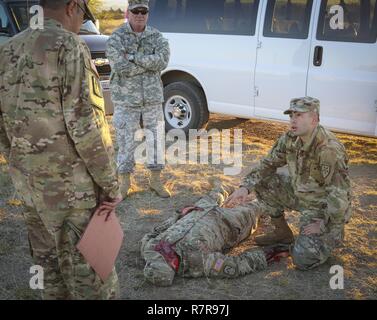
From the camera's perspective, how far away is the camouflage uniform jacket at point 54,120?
2.14m

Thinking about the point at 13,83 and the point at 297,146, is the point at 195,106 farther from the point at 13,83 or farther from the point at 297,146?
the point at 13,83

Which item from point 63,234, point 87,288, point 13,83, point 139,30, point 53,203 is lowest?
point 87,288

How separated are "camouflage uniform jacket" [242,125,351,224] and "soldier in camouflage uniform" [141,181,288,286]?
378 millimetres

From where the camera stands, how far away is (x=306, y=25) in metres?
5.96

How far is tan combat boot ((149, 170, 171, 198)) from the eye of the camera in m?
5.16

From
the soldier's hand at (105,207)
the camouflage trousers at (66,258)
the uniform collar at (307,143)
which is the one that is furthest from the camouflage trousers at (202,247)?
the soldier's hand at (105,207)

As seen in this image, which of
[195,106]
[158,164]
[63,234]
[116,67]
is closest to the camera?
[63,234]

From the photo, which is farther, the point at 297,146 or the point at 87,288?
the point at 297,146

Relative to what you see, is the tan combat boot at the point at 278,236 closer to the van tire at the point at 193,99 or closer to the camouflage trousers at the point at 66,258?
the camouflage trousers at the point at 66,258

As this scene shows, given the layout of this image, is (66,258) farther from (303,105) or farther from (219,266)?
(303,105)

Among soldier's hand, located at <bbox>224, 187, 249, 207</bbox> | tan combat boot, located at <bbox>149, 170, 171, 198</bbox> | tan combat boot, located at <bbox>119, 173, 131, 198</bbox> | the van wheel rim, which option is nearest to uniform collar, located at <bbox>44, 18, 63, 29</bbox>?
soldier's hand, located at <bbox>224, 187, 249, 207</bbox>
